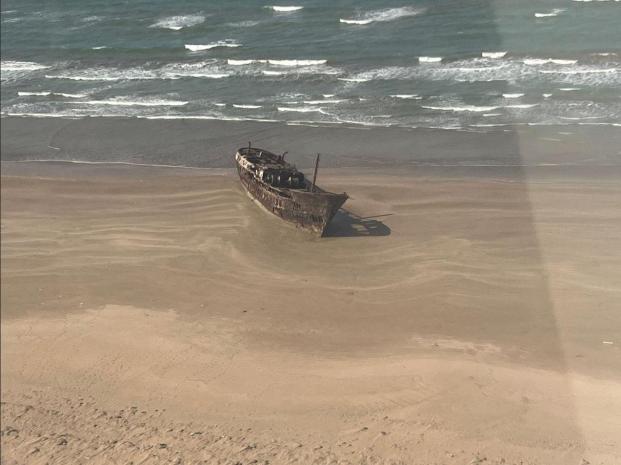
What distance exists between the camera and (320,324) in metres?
15.4

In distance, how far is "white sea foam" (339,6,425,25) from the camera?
34125 mm

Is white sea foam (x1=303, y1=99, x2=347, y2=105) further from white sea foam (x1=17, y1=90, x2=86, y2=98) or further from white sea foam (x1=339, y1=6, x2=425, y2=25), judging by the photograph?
white sea foam (x1=17, y1=90, x2=86, y2=98)

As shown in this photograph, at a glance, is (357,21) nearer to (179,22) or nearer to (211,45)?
(211,45)

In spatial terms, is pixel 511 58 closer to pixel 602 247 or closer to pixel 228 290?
pixel 602 247

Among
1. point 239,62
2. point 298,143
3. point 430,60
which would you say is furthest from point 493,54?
point 239,62

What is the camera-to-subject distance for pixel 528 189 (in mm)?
20266

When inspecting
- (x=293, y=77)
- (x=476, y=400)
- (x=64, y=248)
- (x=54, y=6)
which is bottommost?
(x=476, y=400)

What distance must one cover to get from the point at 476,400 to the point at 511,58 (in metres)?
18.4

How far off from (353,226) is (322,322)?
418cm

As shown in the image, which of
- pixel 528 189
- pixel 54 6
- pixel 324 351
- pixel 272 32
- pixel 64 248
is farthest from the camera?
pixel 54 6

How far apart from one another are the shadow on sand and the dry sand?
0.23ft

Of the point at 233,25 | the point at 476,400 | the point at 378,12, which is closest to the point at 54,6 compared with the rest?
the point at 233,25

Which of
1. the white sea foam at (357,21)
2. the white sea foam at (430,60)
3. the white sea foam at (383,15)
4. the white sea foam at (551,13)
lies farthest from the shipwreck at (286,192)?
the white sea foam at (383,15)

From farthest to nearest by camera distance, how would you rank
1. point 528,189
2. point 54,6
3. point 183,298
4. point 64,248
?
1. point 54,6
2. point 528,189
3. point 64,248
4. point 183,298
